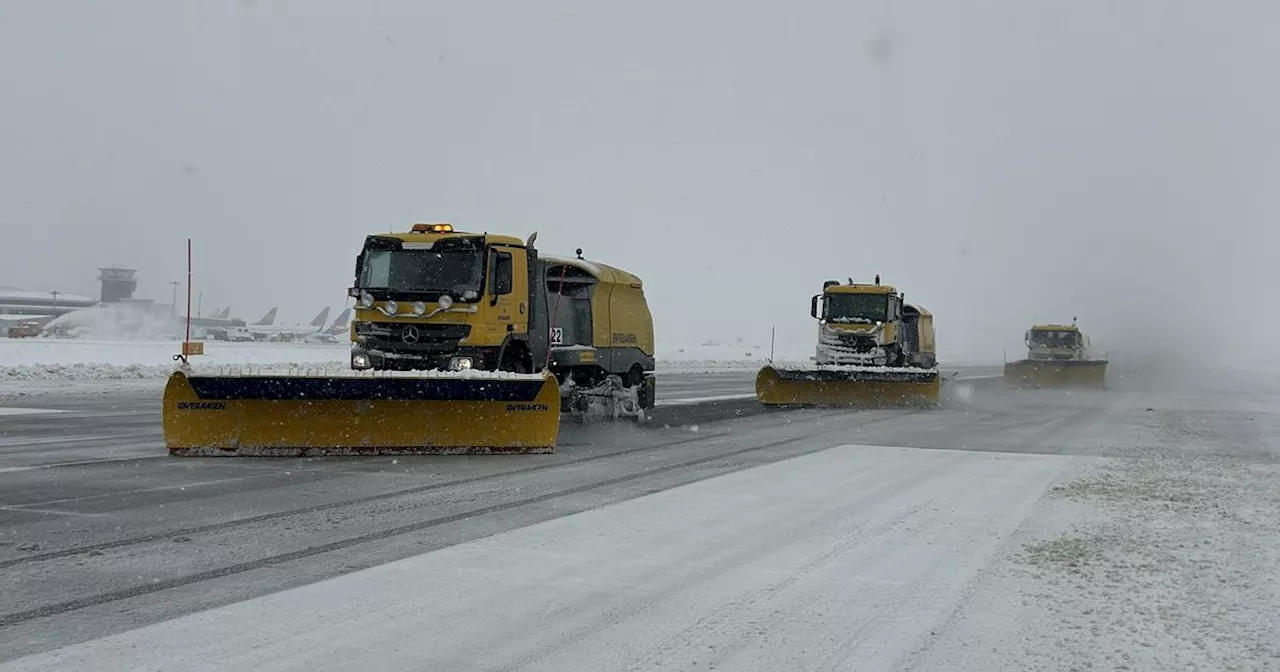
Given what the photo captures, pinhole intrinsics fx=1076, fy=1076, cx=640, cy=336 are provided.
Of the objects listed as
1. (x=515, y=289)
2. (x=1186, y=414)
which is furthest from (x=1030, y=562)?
(x=1186, y=414)

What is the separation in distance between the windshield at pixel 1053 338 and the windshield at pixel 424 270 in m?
29.4

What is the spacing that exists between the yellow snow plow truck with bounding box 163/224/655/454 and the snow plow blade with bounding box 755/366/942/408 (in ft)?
20.1

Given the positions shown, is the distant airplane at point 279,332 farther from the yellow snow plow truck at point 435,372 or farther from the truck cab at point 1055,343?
the yellow snow plow truck at point 435,372

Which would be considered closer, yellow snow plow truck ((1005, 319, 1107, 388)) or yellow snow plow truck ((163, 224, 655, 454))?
yellow snow plow truck ((163, 224, 655, 454))

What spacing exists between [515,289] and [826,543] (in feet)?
23.6

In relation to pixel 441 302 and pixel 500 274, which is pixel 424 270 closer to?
pixel 441 302

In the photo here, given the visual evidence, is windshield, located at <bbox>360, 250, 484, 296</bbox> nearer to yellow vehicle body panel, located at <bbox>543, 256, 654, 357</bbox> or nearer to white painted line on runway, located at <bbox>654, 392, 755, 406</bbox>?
yellow vehicle body panel, located at <bbox>543, 256, 654, 357</bbox>

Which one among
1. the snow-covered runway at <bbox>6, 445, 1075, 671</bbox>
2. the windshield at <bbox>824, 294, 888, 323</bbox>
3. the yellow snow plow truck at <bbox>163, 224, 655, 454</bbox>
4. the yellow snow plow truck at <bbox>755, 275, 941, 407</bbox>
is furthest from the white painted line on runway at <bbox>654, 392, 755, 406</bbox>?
the snow-covered runway at <bbox>6, 445, 1075, 671</bbox>

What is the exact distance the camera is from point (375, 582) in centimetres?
544

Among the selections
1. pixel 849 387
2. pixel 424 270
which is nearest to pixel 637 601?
pixel 424 270

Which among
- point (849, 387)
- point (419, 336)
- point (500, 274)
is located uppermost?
point (500, 274)

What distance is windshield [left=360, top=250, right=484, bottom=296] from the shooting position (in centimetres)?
1267

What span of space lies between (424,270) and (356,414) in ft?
7.96

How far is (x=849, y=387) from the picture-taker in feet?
71.4
